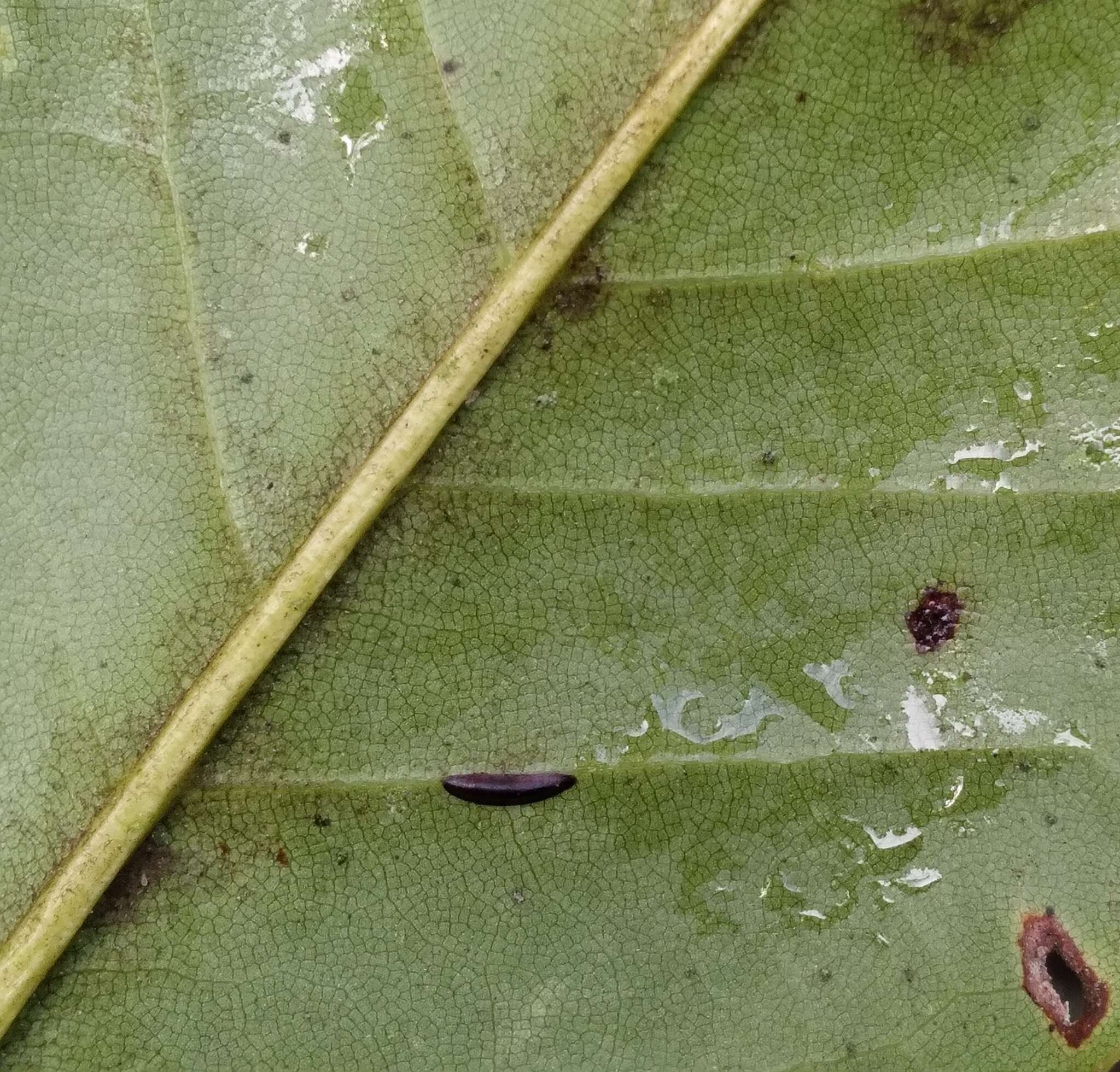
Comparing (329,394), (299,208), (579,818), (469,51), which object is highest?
(469,51)

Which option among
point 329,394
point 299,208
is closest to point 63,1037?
point 329,394

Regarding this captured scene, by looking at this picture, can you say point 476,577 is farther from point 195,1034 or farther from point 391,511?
point 195,1034

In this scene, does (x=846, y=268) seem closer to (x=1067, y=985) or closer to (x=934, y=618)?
(x=934, y=618)

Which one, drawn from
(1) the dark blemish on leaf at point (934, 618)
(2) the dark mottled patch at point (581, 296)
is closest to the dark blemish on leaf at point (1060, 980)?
(1) the dark blemish on leaf at point (934, 618)

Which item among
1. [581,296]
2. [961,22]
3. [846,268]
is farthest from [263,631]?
[961,22]

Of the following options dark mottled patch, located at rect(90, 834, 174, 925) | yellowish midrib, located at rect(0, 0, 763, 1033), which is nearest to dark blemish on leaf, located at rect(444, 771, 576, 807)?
yellowish midrib, located at rect(0, 0, 763, 1033)
